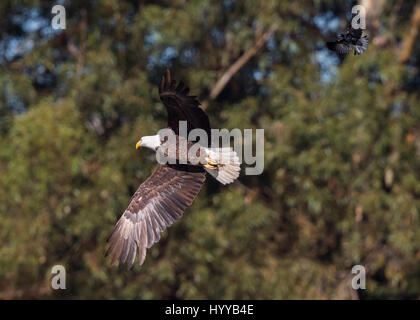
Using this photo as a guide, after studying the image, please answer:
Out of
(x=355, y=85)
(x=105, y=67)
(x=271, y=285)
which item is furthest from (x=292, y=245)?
(x=105, y=67)

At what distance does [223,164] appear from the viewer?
8547mm

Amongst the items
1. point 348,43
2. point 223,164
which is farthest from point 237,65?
point 348,43

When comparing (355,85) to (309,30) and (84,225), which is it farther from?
(84,225)

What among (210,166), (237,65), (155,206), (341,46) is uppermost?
(237,65)

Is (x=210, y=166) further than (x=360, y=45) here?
Yes

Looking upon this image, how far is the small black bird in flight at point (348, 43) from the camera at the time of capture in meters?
Result: 7.11

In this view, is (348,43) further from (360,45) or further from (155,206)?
(155,206)

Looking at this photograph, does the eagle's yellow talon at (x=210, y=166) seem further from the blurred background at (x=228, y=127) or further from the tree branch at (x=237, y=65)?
the tree branch at (x=237, y=65)

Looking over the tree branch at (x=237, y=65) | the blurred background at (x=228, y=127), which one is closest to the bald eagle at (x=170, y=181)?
the blurred background at (x=228, y=127)

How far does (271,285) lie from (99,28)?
4822 mm

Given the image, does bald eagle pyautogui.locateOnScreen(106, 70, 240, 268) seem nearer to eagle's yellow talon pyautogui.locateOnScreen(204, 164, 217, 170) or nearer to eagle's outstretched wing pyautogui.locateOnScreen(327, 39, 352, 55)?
eagle's yellow talon pyautogui.locateOnScreen(204, 164, 217, 170)

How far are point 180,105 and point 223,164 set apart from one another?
94 centimetres

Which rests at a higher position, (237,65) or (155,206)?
(237,65)

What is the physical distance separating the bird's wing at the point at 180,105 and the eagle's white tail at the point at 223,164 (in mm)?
424
